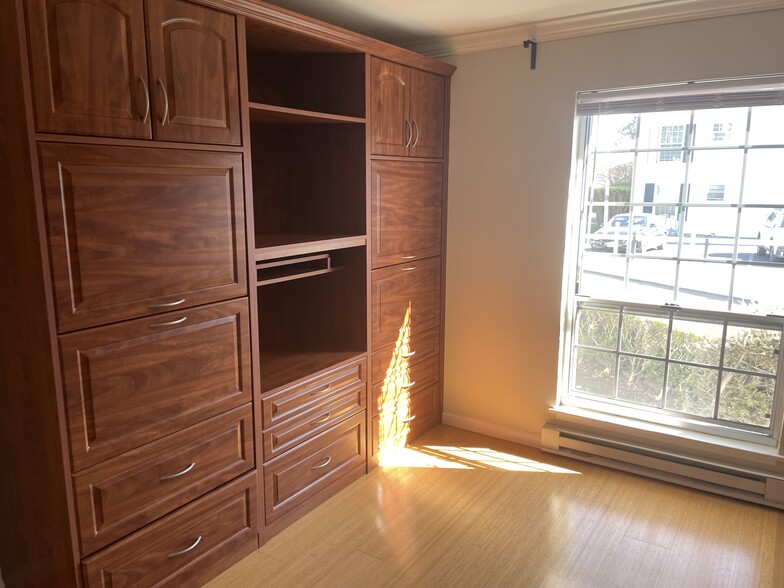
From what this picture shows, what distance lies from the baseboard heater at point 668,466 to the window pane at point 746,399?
0.26m

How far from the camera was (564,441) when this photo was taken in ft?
10.7

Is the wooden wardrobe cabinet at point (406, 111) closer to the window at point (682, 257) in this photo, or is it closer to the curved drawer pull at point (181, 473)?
the window at point (682, 257)

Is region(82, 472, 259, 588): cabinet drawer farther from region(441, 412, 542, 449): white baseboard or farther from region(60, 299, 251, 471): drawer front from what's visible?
region(441, 412, 542, 449): white baseboard

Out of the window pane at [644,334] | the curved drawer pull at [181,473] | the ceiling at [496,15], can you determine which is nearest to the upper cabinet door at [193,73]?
the ceiling at [496,15]

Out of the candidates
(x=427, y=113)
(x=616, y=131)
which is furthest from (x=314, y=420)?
(x=616, y=131)

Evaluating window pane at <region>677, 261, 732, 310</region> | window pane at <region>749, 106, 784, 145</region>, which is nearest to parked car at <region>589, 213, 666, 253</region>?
window pane at <region>677, 261, 732, 310</region>

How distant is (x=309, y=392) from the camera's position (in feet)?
8.70

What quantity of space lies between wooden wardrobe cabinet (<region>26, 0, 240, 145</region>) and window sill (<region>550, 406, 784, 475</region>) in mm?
2357

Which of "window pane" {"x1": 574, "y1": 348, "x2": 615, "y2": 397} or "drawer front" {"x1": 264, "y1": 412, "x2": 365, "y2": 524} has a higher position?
"window pane" {"x1": 574, "y1": 348, "x2": 615, "y2": 397}

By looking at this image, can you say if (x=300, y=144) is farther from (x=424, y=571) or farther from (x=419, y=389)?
(x=424, y=571)

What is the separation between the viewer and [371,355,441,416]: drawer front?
10.3 feet

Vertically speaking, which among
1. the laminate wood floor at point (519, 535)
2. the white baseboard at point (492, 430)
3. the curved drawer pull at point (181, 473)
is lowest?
the laminate wood floor at point (519, 535)

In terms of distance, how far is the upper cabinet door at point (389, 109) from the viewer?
9.26 feet

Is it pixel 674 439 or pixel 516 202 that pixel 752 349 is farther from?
pixel 516 202
